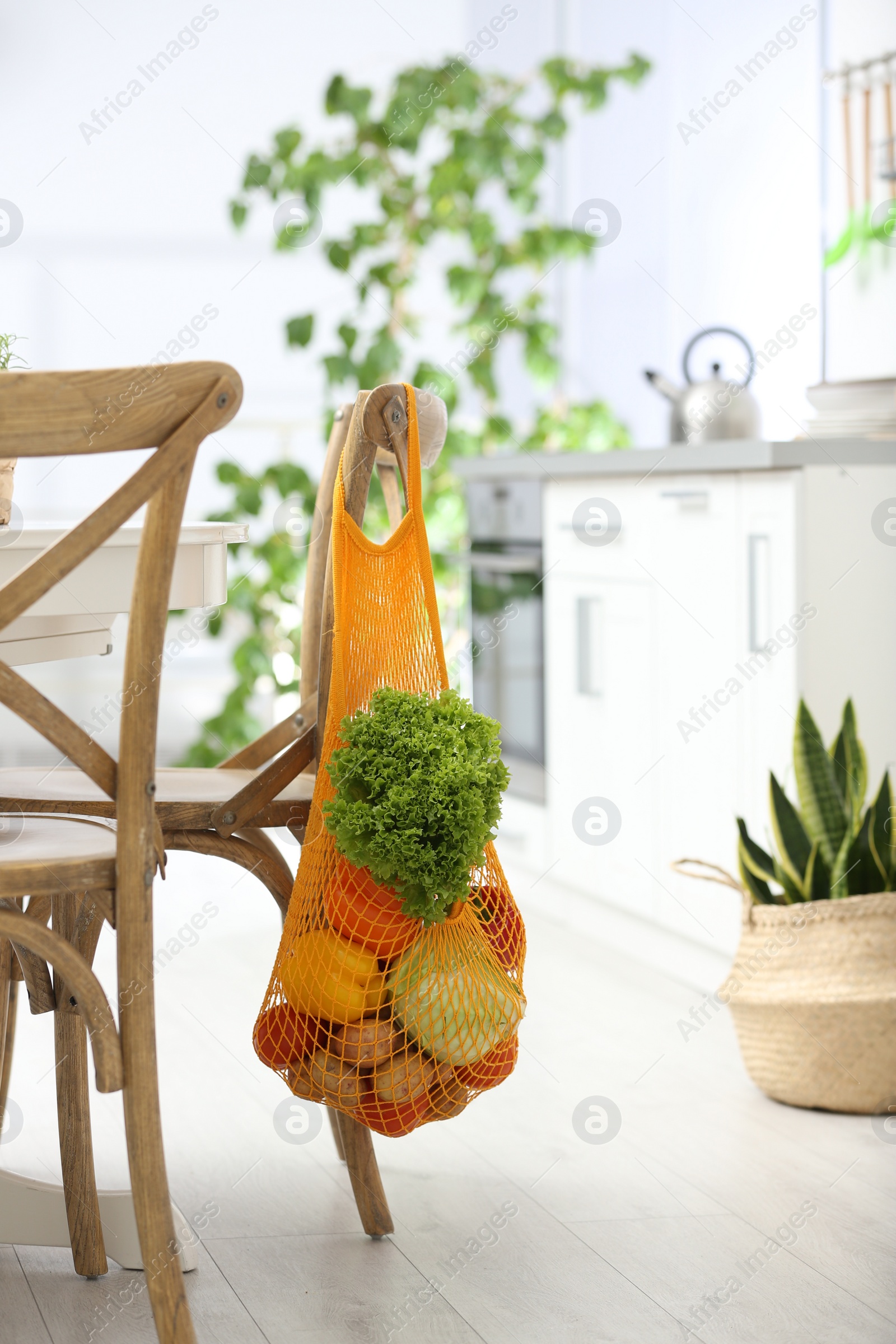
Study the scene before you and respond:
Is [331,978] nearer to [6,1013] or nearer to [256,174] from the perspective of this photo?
[6,1013]

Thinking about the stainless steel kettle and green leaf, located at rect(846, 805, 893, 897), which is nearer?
green leaf, located at rect(846, 805, 893, 897)

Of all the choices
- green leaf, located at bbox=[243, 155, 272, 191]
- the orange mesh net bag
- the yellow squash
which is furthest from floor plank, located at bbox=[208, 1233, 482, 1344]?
green leaf, located at bbox=[243, 155, 272, 191]

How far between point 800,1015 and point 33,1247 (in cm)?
111

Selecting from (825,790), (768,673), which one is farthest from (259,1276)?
(768,673)

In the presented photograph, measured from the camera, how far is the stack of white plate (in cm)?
263

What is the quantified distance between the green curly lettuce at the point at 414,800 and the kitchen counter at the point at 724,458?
1.23 metres

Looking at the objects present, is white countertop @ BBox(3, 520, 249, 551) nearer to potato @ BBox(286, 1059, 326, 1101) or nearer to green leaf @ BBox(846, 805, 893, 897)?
potato @ BBox(286, 1059, 326, 1101)

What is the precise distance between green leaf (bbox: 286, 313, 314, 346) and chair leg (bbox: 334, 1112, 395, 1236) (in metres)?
2.49

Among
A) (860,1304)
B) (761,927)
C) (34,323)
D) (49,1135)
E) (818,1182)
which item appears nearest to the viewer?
(860,1304)

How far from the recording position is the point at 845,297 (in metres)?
2.92

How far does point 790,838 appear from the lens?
2.18 meters

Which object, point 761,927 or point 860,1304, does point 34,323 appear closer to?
point 761,927

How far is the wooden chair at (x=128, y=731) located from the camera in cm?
109

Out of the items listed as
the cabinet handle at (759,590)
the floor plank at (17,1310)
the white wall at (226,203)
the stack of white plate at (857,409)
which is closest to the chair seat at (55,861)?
the floor plank at (17,1310)
